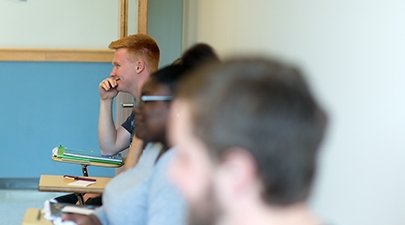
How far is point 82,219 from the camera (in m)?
1.62

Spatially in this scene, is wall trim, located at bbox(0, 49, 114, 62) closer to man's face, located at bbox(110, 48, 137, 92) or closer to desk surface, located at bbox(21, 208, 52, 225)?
man's face, located at bbox(110, 48, 137, 92)

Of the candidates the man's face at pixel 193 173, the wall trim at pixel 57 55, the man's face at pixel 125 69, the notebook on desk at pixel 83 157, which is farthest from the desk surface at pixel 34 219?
the wall trim at pixel 57 55

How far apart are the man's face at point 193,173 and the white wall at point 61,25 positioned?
3.47 meters

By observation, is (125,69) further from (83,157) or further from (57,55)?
(57,55)

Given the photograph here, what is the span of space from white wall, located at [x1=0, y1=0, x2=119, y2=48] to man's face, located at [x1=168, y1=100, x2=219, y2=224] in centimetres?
347

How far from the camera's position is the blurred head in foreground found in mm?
623

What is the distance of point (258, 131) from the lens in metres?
0.62

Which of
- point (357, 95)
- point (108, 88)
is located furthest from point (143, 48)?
point (357, 95)

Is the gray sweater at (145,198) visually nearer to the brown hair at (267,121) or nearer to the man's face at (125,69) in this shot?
the brown hair at (267,121)

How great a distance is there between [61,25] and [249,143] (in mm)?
3645

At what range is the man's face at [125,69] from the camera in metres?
2.36

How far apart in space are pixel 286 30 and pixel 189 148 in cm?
92

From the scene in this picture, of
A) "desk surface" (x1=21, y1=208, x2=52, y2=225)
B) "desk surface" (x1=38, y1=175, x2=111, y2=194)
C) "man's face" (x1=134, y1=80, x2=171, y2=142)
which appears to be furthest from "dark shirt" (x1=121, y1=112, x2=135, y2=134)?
"man's face" (x1=134, y1=80, x2=171, y2=142)

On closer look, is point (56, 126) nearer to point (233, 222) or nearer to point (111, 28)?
point (111, 28)
